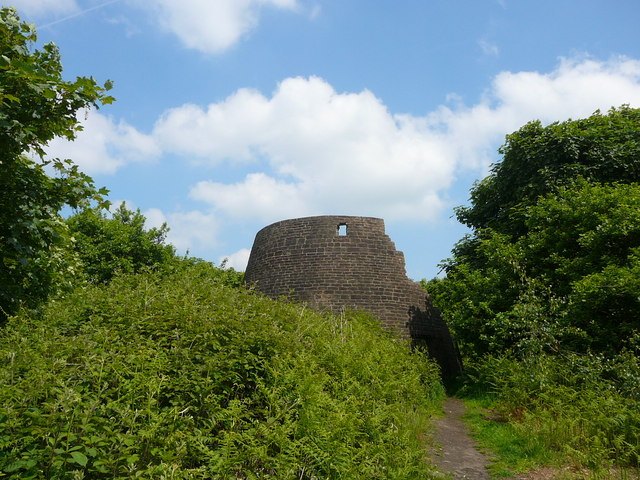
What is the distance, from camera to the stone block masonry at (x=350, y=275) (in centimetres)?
1623

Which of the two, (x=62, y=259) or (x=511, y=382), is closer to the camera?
(x=62, y=259)

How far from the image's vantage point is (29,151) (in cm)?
664

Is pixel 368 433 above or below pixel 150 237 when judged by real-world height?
below

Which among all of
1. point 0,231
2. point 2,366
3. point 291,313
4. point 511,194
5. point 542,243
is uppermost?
point 511,194

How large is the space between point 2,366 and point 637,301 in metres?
10.8

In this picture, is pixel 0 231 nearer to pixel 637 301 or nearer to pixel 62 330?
pixel 62 330

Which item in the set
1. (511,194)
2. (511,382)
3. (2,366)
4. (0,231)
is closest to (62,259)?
(0,231)

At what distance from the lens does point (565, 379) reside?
9.08 m

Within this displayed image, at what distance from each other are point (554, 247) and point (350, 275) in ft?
21.8

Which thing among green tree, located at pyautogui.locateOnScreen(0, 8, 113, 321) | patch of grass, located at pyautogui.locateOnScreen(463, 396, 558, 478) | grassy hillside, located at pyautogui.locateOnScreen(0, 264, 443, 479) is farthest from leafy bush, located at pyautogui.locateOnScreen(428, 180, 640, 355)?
green tree, located at pyautogui.locateOnScreen(0, 8, 113, 321)

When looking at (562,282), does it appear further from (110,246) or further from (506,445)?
(110,246)

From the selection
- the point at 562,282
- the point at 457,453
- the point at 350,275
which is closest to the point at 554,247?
the point at 562,282

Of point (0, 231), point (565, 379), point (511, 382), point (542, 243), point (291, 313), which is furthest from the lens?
point (542, 243)

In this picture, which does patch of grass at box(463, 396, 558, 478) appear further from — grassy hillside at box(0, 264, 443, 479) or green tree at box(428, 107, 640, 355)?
green tree at box(428, 107, 640, 355)
